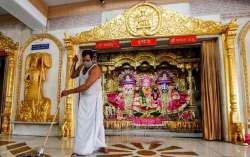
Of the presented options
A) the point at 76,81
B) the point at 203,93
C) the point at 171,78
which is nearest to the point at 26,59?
the point at 76,81

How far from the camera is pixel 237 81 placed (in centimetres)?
424

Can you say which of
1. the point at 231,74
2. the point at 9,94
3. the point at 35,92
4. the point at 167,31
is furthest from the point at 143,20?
the point at 9,94

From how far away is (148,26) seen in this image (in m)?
4.67

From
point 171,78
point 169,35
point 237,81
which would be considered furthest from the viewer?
point 171,78

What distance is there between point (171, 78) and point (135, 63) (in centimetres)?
97

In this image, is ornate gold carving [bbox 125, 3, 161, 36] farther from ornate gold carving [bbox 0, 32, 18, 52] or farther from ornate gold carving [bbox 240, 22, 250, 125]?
ornate gold carving [bbox 0, 32, 18, 52]

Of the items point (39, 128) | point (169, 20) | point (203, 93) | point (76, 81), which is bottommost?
point (39, 128)

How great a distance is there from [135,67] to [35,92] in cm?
249

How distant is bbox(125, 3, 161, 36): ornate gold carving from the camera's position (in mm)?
4660

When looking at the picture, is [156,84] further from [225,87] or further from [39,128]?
[39,128]

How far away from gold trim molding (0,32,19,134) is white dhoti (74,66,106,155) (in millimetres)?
3420

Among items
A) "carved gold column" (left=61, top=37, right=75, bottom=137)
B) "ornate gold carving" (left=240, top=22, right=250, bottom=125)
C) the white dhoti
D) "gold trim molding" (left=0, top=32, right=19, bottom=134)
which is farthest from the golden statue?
"ornate gold carving" (left=240, top=22, right=250, bottom=125)

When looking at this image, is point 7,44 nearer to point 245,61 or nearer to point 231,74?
point 231,74

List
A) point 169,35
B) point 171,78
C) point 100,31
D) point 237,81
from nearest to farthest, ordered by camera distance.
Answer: point 237,81, point 169,35, point 100,31, point 171,78
